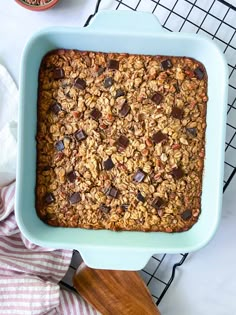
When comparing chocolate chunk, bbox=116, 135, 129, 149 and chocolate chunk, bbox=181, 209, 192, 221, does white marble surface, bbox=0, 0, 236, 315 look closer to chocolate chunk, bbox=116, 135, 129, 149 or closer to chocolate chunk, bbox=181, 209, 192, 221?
chocolate chunk, bbox=181, 209, 192, 221

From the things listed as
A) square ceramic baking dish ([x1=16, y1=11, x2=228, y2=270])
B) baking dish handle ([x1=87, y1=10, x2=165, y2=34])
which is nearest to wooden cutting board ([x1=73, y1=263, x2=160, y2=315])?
square ceramic baking dish ([x1=16, y1=11, x2=228, y2=270])

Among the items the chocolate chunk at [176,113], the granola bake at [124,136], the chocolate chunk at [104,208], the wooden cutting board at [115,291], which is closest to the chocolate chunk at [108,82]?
the granola bake at [124,136]

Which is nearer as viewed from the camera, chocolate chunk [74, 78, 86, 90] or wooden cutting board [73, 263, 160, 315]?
chocolate chunk [74, 78, 86, 90]

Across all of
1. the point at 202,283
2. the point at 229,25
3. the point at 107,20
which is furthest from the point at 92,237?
the point at 229,25

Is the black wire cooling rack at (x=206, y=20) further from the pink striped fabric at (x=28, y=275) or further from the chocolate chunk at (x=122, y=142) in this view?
the pink striped fabric at (x=28, y=275)

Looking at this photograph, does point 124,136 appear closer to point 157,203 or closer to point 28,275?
point 157,203

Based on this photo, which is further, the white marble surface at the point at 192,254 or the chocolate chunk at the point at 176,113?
the white marble surface at the point at 192,254
